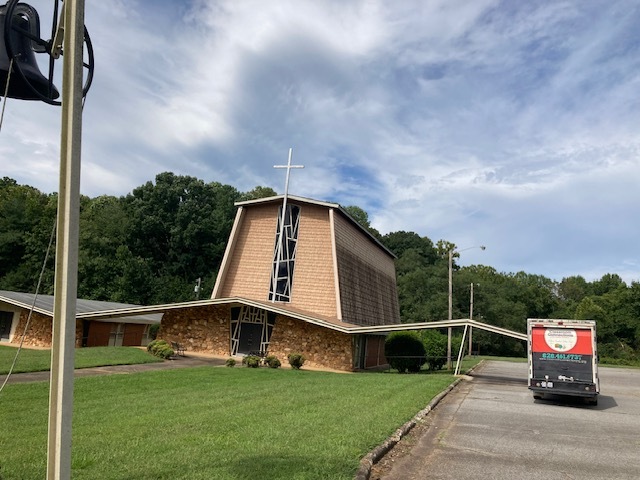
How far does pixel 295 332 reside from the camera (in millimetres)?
25094

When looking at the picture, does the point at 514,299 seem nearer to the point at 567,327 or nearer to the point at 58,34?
the point at 567,327

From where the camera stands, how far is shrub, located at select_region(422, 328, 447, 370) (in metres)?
28.7

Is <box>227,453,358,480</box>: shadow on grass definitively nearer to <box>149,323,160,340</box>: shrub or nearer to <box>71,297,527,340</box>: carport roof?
<box>71,297,527,340</box>: carport roof

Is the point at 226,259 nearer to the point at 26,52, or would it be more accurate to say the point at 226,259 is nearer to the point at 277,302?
the point at 277,302

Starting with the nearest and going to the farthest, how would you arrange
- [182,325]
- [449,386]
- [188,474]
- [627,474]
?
[188,474]
[627,474]
[449,386]
[182,325]

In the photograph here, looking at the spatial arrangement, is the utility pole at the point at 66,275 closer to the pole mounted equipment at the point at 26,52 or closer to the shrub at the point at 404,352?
the pole mounted equipment at the point at 26,52

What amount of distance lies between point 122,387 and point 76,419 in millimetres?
4474

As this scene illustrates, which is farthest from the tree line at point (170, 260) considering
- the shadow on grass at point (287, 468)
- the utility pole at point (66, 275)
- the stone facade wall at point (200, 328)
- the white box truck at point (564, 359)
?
the utility pole at point (66, 275)

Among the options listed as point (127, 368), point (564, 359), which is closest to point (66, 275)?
point (127, 368)

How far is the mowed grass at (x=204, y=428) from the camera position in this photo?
5711 millimetres

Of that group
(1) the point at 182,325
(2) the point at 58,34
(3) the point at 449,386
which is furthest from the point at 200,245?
(2) the point at 58,34

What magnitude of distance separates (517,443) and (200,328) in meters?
20.3

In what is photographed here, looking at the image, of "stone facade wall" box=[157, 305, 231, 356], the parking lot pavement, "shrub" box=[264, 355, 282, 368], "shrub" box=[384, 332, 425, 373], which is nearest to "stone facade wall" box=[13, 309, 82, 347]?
"stone facade wall" box=[157, 305, 231, 356]

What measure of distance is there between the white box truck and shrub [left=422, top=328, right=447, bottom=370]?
37.9 ft
